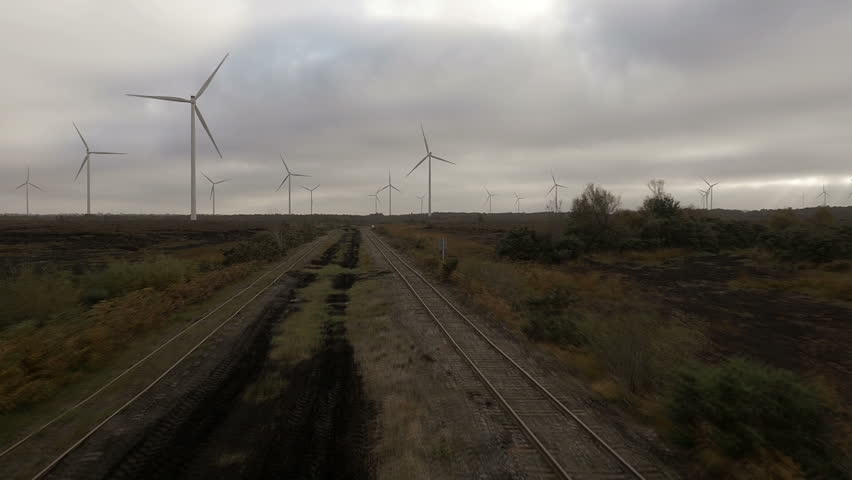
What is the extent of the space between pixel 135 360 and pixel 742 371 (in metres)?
13.7

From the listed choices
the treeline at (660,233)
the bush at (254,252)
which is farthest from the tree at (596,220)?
the bush at (254,252)

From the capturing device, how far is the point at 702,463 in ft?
23.1

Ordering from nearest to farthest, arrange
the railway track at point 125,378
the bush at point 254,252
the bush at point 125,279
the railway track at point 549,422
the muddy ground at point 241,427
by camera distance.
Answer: the railway track at point 549,422
the muddy ground at point 241,427
the railway track at point 125,378
the bush at point 125,279
the bush at point 254,252

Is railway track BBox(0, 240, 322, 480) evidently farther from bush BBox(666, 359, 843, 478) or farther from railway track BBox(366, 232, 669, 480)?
bush BBox(666, 359, 843, 478)

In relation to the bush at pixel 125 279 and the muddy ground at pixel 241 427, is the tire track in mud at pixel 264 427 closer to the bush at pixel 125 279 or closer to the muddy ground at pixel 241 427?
the muddy ground at pixel 241 427

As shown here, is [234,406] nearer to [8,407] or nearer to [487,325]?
[8,407]

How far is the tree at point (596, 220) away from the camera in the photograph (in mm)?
47594

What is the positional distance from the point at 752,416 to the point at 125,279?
22.5 meters

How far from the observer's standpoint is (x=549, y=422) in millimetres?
8539

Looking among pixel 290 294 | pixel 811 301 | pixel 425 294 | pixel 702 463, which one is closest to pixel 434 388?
pixel 702 463

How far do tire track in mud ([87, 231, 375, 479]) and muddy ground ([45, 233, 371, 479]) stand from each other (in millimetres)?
16

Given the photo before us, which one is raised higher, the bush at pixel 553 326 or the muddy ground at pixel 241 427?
the bush at pixel 553 326

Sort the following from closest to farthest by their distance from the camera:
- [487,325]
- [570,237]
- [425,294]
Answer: [487,325] → [425,294] → [570,237]

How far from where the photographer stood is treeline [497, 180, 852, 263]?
37781 mm
